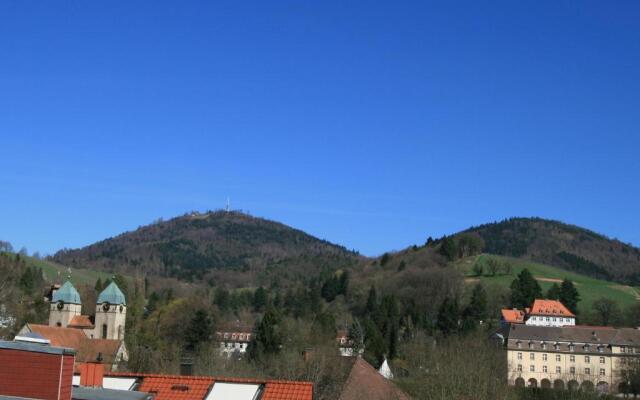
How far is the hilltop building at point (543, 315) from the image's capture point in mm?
121500

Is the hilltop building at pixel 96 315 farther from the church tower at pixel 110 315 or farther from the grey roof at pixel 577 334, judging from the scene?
the grey roof at pixel 577 334

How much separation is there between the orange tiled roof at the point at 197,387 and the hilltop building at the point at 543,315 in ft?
319

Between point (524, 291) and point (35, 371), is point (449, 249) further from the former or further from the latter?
point (35, 371)

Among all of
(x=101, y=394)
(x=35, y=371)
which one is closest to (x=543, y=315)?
(x=101, y=394)

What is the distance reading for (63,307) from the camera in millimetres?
105312

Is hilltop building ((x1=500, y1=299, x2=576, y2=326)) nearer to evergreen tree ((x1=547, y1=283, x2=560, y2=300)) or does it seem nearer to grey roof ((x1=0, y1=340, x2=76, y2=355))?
evergreen tree ((x1=547, y1=283, x2=560, y2=300))

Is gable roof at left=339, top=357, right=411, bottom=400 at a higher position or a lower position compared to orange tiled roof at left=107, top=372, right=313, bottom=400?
lower

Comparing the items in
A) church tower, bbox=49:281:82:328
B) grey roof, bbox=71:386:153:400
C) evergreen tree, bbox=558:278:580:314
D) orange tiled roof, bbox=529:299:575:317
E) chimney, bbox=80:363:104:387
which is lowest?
grey roof, bbox=71:386:153:400

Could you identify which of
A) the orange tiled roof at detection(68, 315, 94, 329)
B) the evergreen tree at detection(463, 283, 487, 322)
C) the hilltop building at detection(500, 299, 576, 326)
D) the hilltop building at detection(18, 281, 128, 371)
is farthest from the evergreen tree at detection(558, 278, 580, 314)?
the orange tiled roof at detection(68, 315, 94, 329)

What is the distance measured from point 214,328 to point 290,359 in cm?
3154

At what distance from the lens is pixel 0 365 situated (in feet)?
63.7

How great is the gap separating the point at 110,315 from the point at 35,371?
283 ft

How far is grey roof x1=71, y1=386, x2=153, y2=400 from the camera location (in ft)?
73.4

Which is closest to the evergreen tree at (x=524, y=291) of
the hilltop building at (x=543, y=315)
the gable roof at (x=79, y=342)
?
the hilltop building at (x=543, y=315)
